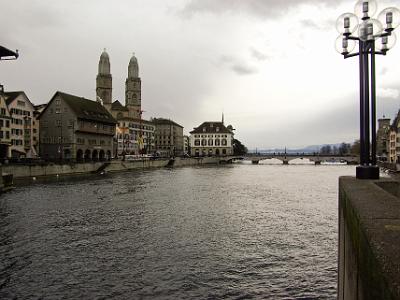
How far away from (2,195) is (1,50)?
1614 centimetres

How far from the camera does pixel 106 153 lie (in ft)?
315

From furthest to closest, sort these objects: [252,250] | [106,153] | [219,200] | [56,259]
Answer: [106,153]
[219,200]
[252,250]
[56,259]

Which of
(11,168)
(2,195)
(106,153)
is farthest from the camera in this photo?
(106,153)

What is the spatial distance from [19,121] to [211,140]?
9988 cm

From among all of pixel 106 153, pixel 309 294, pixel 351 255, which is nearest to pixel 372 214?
pixel 351 255

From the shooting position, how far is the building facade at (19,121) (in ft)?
250

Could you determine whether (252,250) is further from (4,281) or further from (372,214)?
(372,214)

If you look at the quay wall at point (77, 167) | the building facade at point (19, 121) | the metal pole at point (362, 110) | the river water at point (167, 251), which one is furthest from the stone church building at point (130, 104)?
the metal pole at point (362, 110)

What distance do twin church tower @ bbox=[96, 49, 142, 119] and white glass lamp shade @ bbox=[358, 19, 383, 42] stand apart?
5902 inches

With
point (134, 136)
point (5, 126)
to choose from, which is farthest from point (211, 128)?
point (5, 126)

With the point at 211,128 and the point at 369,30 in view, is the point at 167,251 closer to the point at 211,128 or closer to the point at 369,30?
the point at 369,30

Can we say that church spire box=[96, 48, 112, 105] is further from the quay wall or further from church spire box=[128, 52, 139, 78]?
the quay wall

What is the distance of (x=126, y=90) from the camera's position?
584ft

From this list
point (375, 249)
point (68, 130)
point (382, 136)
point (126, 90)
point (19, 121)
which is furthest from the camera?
point (126, 90)
